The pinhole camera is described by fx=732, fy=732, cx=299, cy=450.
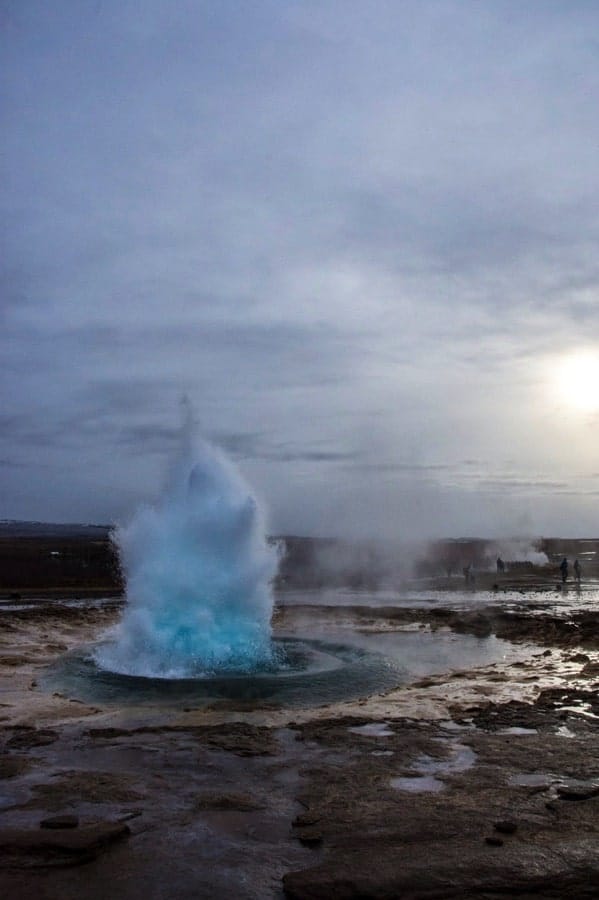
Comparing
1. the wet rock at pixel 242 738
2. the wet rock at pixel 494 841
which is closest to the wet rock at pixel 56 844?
the wet rock at pixel 242 738

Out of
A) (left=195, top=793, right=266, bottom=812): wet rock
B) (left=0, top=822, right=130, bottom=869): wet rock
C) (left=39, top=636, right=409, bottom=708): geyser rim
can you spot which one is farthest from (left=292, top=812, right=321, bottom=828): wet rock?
(left=39, top=636, right=409, bottom=708): geyser rim

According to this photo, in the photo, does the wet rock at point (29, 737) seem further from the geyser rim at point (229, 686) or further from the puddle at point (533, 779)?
the puddle at point (533, 779)

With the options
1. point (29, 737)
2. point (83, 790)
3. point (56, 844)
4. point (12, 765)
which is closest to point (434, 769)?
point (83, 790)

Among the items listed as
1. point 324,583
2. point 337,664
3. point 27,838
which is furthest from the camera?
point 324,583

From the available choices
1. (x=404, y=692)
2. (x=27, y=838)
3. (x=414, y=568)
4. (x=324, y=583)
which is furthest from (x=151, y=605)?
(x=414, y=568)

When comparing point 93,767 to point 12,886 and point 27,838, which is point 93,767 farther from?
point 12,886

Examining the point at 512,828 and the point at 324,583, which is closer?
the point at 512,828

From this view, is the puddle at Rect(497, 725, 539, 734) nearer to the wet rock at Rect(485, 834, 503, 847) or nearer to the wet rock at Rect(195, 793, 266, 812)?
the wet rock at Rect(485, 834, 503, 847)

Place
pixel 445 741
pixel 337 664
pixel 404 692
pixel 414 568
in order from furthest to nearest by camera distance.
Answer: pixel 414 568, pixel 337 664, pixel 404 692, pixel 445 741

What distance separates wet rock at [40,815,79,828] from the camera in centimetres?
605

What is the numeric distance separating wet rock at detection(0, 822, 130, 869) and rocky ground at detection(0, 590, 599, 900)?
16 millimetres

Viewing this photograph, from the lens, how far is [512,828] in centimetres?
602

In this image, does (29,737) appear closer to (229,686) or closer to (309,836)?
(229,686)

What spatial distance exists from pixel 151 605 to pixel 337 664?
458cm
